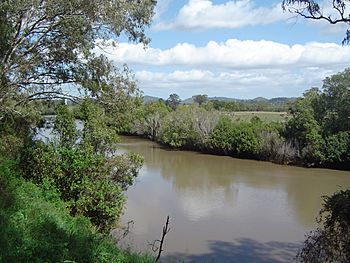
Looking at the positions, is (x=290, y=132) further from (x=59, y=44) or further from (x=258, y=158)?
(x=59, y=44)

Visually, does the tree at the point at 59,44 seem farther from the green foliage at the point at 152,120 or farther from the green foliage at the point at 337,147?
the green foliage at the point at 152,120

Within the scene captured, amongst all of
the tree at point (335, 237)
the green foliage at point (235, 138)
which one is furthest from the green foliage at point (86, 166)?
the green foliage at point (235, 138)

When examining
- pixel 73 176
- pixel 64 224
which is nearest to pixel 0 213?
pixel 64 224

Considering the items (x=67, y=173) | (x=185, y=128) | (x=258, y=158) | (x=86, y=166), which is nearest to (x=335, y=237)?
(x=86, y=166)

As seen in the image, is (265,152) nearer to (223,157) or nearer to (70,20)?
(223,157)

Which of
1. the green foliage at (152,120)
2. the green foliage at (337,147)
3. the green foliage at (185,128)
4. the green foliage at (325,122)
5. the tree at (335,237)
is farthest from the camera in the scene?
the green foliage at (152,120)

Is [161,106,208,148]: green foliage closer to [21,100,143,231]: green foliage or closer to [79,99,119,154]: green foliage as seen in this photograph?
[79,99,119,154]: green foliage

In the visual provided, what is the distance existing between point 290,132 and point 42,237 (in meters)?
21.5

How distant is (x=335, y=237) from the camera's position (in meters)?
4.93

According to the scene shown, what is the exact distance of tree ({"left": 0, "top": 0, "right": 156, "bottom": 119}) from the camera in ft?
24.9

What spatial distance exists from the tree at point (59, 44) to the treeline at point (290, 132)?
549 inches

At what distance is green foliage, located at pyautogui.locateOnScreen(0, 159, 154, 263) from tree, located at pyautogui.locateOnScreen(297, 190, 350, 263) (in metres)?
2.08

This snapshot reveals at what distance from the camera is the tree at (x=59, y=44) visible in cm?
759

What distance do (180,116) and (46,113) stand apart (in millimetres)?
21967
